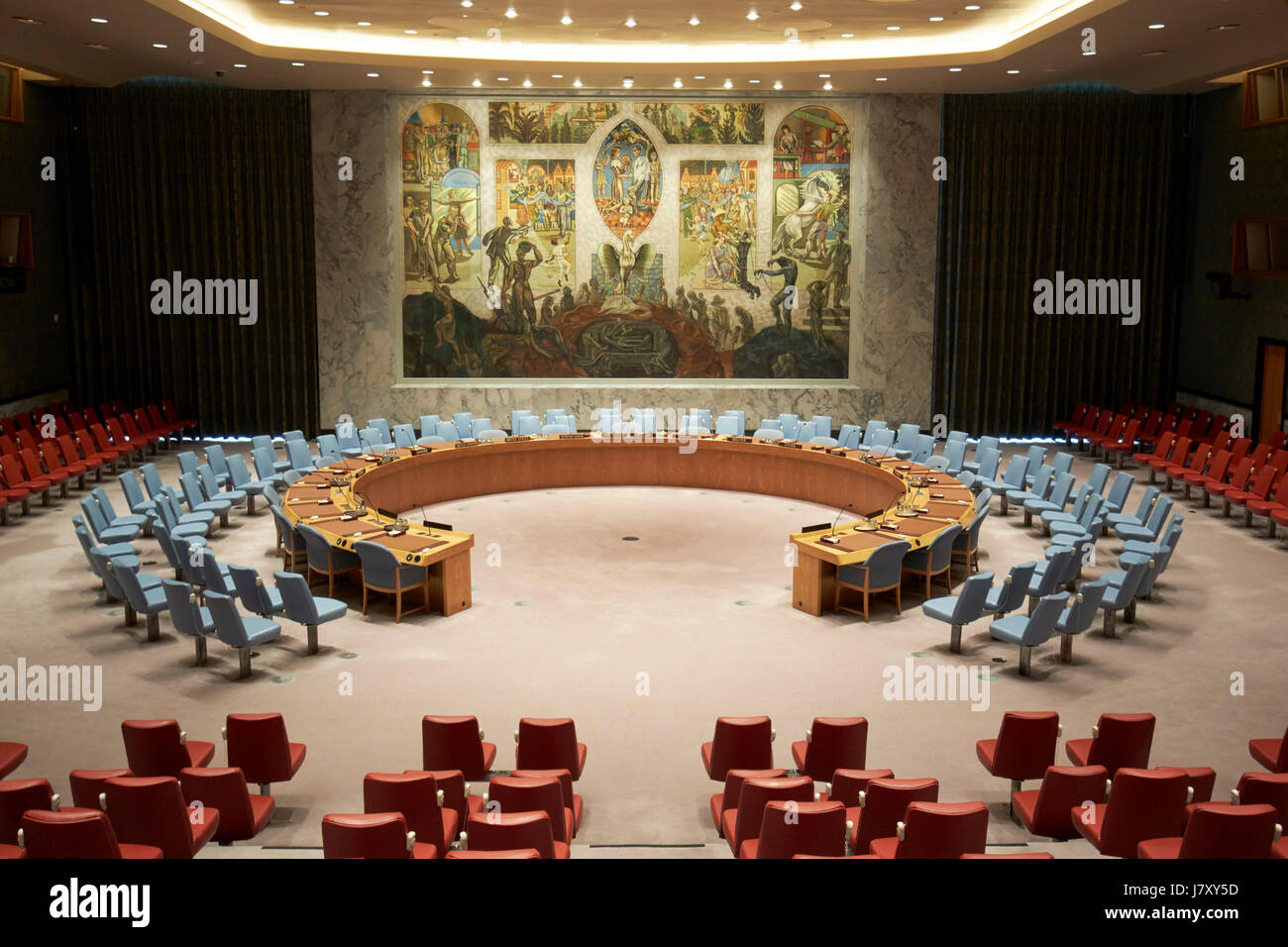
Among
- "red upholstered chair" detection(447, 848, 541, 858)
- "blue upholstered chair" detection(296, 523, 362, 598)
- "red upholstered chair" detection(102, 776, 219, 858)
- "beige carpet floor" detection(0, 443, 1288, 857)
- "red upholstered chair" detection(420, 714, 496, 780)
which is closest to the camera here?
"red upholstered chair" detection(447, 848, 541, 858)

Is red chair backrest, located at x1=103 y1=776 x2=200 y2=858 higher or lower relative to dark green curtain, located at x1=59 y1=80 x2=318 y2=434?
lower

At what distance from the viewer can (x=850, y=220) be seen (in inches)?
794

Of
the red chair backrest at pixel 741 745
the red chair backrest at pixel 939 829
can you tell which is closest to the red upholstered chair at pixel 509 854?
the red chair backrest at pixel 939 829

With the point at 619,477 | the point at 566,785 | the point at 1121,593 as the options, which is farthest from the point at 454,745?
the point at 619,477

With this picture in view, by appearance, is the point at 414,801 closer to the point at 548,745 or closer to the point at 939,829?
the point at 548,745

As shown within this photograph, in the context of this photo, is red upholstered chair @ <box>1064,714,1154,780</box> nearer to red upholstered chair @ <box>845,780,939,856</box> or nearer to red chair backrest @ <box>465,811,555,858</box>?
red upholstered chair @ <box>845,780,939,856</box>

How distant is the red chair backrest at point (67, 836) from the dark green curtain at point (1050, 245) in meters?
18.0

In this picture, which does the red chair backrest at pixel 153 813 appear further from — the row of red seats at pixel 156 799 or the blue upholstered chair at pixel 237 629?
the blue upholstered chair at pixel 237 629

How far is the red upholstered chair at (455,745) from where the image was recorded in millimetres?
6992

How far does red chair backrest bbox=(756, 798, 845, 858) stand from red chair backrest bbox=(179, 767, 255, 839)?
2.89 m

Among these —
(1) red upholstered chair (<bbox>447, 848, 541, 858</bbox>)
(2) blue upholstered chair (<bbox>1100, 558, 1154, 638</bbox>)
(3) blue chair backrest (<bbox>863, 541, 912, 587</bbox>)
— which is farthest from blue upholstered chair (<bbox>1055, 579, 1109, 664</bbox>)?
(1) red upholstered chair (<bbox>447, 848, 541, 858</bbox>)

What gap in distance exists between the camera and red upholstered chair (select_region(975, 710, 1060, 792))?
689 centimetres

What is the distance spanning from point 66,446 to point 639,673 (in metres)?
10.6
